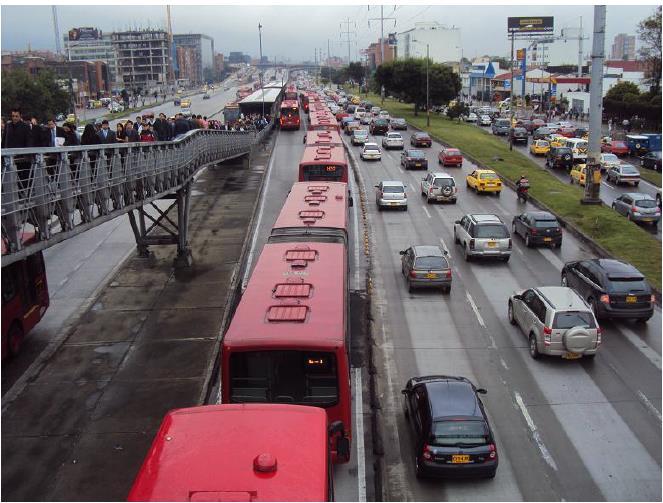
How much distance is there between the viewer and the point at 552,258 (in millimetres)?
29812

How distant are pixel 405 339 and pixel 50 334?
10.7 m

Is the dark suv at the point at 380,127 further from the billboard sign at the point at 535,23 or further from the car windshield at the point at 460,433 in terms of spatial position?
the billboard sign at the point at 535,23

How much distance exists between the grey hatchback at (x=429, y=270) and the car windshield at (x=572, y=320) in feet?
20.6

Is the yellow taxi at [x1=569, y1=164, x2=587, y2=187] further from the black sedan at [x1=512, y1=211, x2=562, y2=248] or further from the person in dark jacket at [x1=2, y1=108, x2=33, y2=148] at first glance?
the person in dark jacket at [x1=2, y1=108, x2=33, y2=148]

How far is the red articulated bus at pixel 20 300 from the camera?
19.1 metres

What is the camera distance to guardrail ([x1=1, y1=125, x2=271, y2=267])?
1281 centimetres

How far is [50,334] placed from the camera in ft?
72.2

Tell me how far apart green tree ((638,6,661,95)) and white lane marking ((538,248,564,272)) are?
2468 inches

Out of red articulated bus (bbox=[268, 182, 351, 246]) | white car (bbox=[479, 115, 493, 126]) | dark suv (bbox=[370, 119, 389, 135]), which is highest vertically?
red articulated bus (bbox=[268, 182, 351, 246])

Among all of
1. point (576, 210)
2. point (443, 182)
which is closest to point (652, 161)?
point (576, 210)

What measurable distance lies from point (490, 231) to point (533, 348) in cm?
982

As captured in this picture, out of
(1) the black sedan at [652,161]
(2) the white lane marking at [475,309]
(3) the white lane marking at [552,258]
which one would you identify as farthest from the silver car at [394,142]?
(2) the white lane marking at [475,309]

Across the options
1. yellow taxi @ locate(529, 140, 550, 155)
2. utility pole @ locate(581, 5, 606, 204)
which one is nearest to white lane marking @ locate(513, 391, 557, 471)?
utility pole @ locate(581, 5, 606, 204)

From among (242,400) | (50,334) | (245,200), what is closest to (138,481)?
(242,400)
